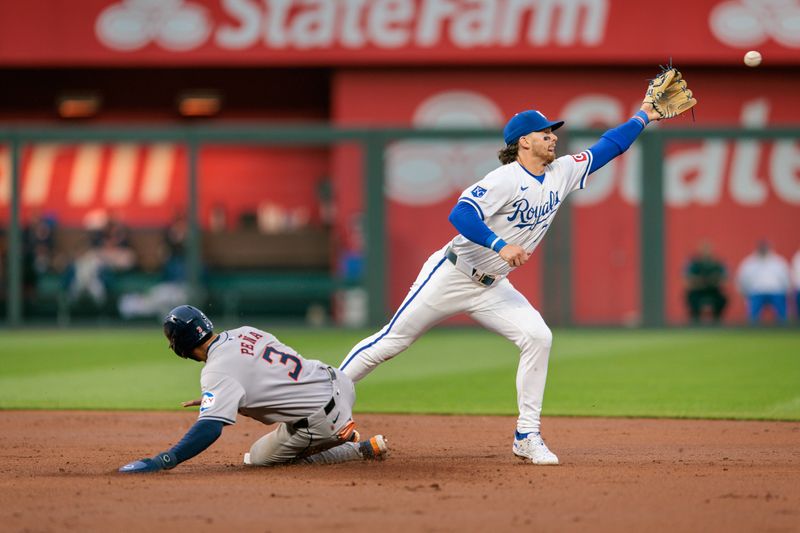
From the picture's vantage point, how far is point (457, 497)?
6.12 metres

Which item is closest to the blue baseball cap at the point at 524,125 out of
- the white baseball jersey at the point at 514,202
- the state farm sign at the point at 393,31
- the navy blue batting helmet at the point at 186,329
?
the white baseball jersey at the point at 514,202

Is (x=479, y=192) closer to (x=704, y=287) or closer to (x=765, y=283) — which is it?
(x=704, y=287)

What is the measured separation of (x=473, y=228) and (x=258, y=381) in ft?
4.89

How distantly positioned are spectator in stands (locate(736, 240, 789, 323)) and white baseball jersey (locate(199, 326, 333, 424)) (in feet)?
47.3

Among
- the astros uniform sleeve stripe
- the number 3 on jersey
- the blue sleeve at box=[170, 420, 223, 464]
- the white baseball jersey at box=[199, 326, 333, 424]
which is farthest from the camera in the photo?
the astros uniform sleeve stripe

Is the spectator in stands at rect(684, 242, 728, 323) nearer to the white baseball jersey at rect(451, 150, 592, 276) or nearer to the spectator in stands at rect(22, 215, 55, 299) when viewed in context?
the spectator in stands at rect(22, 215, 55, 299)

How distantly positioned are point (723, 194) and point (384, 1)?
6.82 metres

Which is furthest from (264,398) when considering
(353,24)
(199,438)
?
(353,24)

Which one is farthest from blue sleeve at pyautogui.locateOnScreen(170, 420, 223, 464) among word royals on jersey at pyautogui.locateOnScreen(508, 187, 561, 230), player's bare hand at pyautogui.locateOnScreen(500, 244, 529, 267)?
word royals on jersey at pyautogui.locateOnScreen(508, 187, 561, 230)

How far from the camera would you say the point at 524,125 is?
24.5 feet

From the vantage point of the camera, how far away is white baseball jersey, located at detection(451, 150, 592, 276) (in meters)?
7.29

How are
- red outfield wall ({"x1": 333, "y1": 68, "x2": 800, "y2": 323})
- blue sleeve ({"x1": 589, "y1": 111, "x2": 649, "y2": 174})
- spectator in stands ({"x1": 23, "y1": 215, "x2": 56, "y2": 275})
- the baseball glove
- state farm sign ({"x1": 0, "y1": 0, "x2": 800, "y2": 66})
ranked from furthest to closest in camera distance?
state farm sign ({"x1": 0, "y1": 0, "x2": 800, "y2": 66}) < red outfield wall ({"x1": 333, "y1": 68, "x2": 800, "y2": 323}) < spectator in stands ({"x1": 23, "y1": 215, "x2": 56, "y2": 275}) < the baseball glove < blue sleeve ({"x1": 589, "y1": 111, "x2": 649, "y2": 174})

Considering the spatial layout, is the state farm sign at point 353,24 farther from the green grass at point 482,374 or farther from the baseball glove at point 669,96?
the baseball glove at point 669,96

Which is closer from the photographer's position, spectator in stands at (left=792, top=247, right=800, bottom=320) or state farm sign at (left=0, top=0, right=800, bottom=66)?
spectator in stands at (left=792, top=247, right=800, bottom=320)
